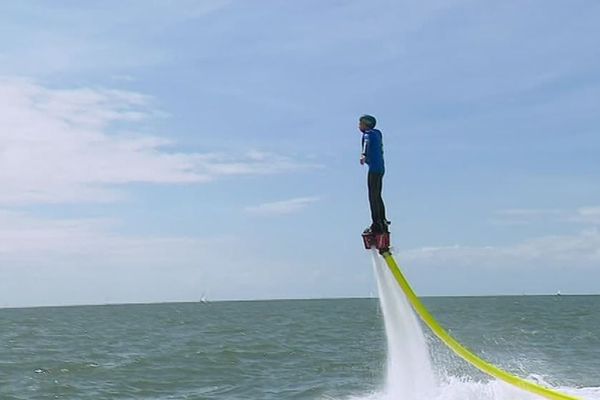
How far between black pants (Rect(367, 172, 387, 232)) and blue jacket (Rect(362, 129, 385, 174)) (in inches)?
4.2

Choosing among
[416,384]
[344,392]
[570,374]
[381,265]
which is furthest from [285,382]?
[381,265]

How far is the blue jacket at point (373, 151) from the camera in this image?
1299cm

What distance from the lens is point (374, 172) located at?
12984 mm

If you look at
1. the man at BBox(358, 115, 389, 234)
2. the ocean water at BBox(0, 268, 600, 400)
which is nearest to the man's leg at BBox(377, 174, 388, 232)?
the man at BBox(358, 115, 389, 234)

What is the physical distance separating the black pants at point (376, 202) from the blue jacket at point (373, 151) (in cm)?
11

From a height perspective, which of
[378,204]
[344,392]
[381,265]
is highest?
[378,204]

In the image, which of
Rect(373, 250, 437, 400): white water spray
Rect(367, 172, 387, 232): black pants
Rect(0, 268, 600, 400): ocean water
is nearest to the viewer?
Rect(367, 172, 387, 232): black pants

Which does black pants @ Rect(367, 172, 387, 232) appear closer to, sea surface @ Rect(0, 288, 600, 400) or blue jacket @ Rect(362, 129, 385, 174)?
blue jacket @ Rect(362, 129, 385, 174)

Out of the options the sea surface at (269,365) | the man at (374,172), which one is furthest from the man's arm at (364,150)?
the sea surface at (269,365)

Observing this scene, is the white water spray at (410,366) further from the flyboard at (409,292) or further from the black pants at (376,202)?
the black pants at (376,202)

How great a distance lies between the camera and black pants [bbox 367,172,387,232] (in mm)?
12961

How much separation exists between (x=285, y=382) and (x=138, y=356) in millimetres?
12307

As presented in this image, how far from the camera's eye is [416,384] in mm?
15695

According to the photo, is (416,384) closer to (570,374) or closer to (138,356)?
(570,374)
